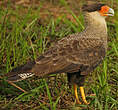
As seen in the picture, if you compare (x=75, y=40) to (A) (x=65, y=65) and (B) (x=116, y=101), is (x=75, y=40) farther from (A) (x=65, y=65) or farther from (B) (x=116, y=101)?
(B) (x=116, y=101)

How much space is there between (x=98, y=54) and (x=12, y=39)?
1278 mm

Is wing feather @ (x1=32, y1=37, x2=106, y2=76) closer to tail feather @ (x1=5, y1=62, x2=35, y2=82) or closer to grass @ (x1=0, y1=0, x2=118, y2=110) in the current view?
tail feather @ (x1=5, y1=62, x2=35, y2=82)

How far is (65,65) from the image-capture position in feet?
12.0

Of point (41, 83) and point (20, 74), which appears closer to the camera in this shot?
point (20, 74)

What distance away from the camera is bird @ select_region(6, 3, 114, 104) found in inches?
142

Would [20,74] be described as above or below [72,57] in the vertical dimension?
below

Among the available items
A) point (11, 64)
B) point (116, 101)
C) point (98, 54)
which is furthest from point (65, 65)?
point (11, 64)

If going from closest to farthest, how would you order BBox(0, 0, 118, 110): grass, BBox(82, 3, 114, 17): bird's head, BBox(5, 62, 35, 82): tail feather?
BBox(5, 62, 35, 82): tail feather, BBox(0, 0, 118, 110): grass, BBox(82, 3, 114, 17): bird's head

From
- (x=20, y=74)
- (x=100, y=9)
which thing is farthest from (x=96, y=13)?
(x=20, y=74)

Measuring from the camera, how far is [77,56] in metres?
3.76

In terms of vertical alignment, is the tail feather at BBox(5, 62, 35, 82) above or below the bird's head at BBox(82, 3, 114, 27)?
below

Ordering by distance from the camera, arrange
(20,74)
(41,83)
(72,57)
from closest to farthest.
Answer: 1. (20,74)
2. (72,57)
3. (41,83)

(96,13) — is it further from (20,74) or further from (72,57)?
(20,74)

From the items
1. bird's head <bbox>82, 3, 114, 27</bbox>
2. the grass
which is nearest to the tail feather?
the grass
